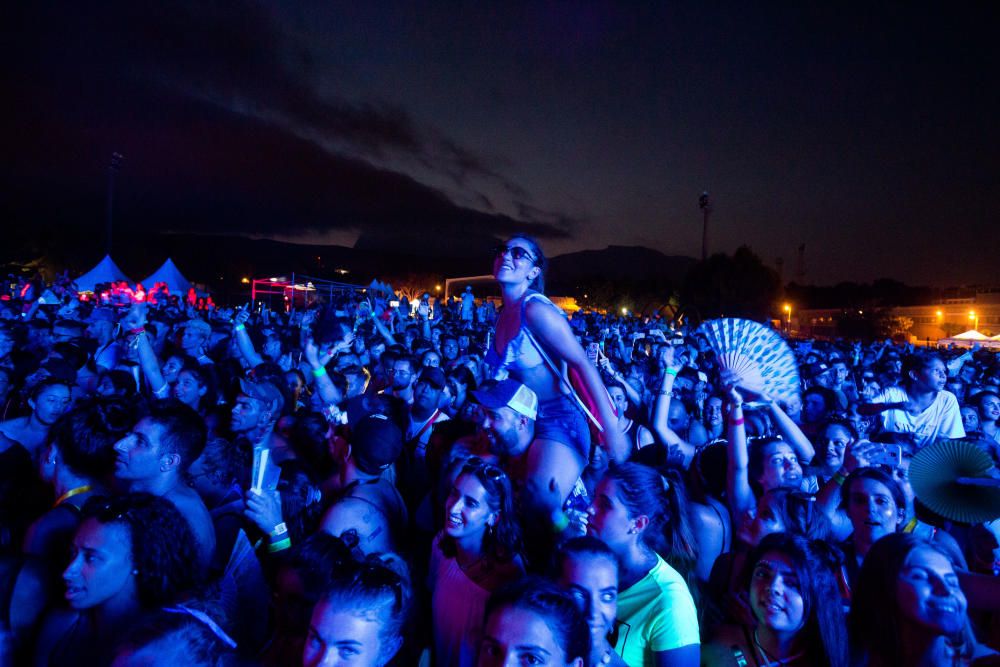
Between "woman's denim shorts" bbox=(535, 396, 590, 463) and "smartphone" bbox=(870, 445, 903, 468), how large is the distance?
69.5 inches

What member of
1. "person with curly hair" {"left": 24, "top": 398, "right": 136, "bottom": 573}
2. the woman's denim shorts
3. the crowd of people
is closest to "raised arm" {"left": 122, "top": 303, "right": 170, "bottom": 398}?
the crowd of people

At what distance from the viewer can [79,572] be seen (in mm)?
2158

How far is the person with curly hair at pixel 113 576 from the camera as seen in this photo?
85.1 inches

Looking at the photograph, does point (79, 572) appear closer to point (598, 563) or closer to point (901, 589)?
point (598, 563)

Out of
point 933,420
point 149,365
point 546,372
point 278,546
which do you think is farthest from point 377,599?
point 933,420

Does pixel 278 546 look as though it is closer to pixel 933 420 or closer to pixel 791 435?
pixel 791 435

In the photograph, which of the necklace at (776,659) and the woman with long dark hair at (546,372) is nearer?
the necklace at (776,659)

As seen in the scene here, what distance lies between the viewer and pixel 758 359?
399cm

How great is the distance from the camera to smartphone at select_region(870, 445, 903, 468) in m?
3.38

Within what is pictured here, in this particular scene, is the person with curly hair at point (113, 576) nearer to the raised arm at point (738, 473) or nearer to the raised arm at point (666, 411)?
the raised arm at point (738, 473)

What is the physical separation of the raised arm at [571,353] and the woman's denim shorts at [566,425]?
10 centimetres

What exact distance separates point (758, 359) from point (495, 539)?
236cm

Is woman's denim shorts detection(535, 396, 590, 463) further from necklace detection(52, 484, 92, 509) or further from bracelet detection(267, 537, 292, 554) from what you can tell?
necklace detection(52, 484, 92, 509)

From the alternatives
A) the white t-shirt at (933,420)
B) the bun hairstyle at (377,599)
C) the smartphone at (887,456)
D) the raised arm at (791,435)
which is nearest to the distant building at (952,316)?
the white t-shirt at (933,420)
